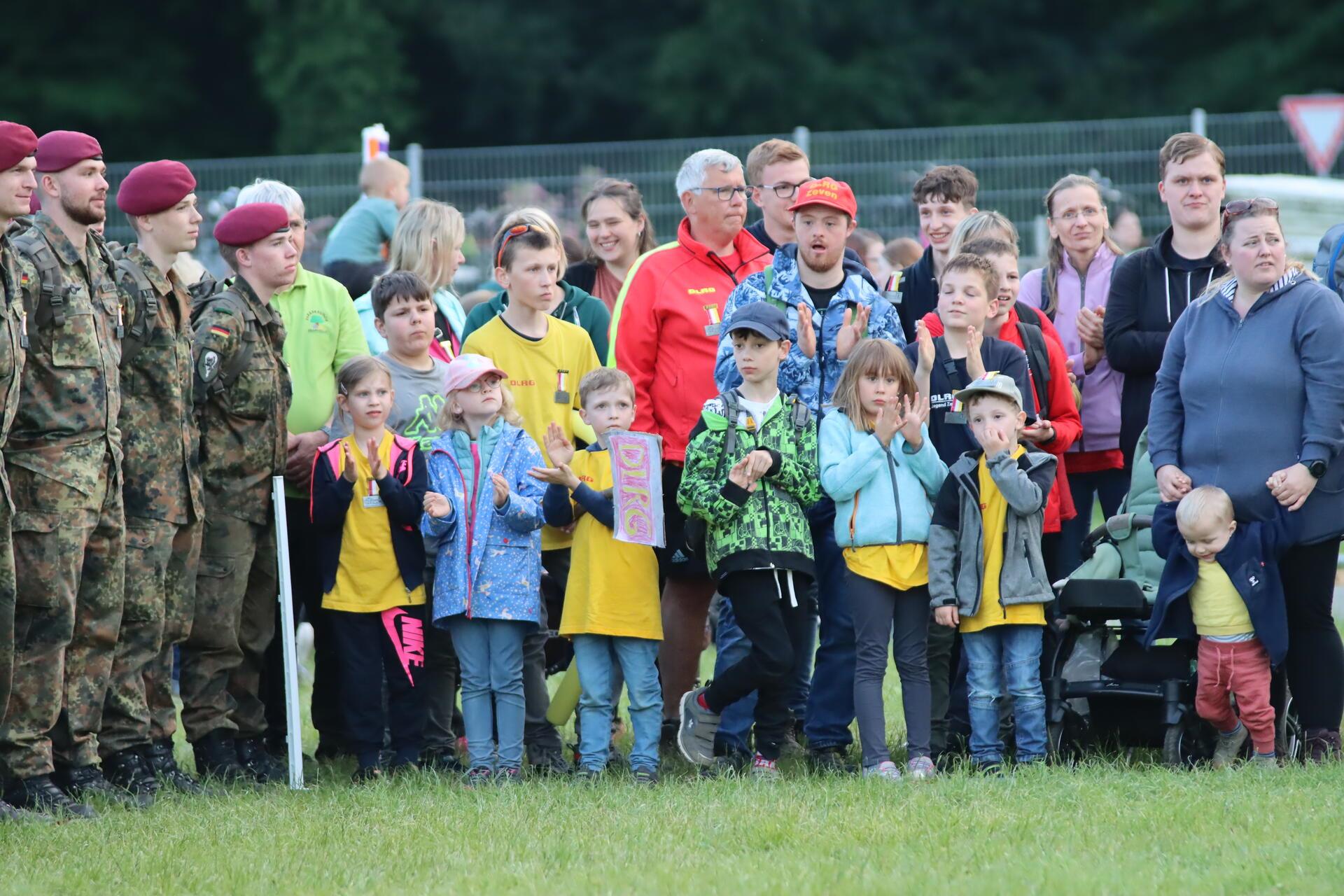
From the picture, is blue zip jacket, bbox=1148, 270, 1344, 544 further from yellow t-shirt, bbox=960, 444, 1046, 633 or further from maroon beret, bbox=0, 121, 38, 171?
A: maroon beret, bbox=0, 121, 38, 171

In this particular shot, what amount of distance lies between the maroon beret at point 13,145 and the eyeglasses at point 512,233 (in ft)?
7.23

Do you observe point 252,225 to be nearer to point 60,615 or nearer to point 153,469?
point 153,469

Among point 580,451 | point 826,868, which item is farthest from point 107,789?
point 826,868

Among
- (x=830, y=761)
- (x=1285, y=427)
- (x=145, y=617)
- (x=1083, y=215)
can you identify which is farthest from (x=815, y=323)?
(x=145, y=617)

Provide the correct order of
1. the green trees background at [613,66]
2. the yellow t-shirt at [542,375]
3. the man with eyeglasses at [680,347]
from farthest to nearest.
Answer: the green trees background at [613,66] < the yellow t-shirt at [542,375] < the man with eyeglasses at [680,347]

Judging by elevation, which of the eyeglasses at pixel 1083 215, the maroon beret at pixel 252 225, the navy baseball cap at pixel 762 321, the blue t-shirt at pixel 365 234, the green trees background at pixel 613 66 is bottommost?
the navy baseball cap at pixel 762 321

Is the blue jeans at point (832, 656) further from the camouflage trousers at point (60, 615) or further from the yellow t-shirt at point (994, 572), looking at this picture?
the camouflage trousers at point (60, 615)

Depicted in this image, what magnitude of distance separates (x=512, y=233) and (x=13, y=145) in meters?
2.34

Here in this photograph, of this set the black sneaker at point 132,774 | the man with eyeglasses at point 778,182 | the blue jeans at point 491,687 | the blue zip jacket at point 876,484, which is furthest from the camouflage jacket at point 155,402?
the man with eyeglasses at point 778,182

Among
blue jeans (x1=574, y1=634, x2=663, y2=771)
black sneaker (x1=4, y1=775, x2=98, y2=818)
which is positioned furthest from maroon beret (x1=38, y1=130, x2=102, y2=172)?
blue jeans (x1=574, y1=634, x2=663, y2=771)

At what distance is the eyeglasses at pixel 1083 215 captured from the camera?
325 inches

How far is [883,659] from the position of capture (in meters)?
7.05

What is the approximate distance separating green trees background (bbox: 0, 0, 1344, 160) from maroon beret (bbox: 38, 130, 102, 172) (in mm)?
21799

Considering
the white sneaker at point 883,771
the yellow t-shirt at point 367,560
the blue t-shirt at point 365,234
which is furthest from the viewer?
the blue t-shirt at point 365,234
